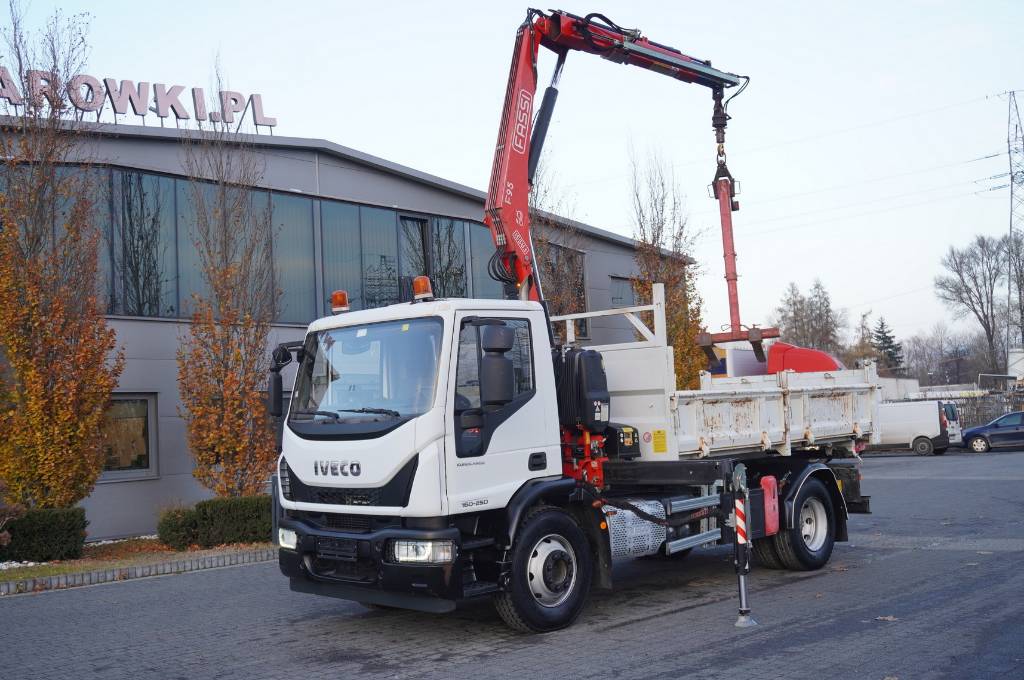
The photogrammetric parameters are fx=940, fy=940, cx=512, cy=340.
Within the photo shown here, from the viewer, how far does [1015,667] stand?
624 cm

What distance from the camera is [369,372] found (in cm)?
771

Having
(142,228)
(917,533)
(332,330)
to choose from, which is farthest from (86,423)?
(917,533)

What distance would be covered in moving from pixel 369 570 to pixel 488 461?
4.17ft

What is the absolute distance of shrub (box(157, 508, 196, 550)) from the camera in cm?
1450

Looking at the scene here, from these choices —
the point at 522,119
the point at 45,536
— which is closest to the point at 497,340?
the point at 522,119

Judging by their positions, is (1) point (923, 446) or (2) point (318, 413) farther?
(1) point (923, 446)

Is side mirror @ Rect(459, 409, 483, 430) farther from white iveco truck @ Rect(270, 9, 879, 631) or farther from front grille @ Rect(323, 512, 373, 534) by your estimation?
front grille @ Rect(323, 512, 373, 534)

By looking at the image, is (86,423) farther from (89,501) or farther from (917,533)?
(917,533)

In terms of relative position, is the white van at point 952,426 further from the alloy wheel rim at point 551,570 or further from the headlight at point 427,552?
the headlight at point 427,552

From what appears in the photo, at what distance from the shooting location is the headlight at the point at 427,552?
7.04 meters

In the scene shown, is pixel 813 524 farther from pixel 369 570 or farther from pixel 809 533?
pixel 369 570

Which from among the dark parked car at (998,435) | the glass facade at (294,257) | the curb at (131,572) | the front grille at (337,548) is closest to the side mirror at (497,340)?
the front grille at (337,548)

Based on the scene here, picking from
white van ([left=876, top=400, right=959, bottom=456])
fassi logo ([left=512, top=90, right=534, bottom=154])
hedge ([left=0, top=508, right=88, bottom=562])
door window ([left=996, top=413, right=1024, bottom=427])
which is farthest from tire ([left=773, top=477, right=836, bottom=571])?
door window ([left=996, top=413, right=1024, bottom=427])

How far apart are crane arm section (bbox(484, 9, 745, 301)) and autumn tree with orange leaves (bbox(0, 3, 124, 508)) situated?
765 cm
